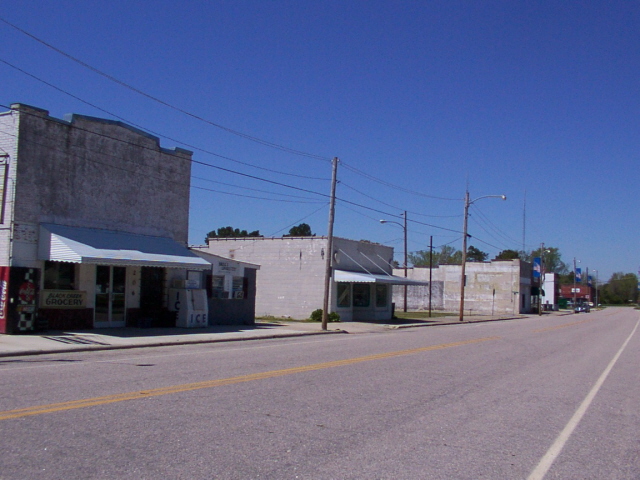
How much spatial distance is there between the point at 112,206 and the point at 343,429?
16.8m

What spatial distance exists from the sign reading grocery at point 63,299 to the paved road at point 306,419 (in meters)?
5.77

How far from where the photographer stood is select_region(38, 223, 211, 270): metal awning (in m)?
19.2

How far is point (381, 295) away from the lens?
41.0 m

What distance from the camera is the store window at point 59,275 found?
2023cm

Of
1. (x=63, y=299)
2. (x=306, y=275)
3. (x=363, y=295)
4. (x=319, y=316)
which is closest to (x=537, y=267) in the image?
(x=363, y=295)

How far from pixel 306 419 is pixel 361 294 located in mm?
31093

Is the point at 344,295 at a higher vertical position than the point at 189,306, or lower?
higher

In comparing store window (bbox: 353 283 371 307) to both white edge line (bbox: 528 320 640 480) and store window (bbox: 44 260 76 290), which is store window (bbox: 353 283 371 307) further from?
white edge line (bbox: 528 320 640 480)

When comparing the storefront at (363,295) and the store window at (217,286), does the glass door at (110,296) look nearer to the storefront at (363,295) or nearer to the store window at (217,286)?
the store window at (217,286)

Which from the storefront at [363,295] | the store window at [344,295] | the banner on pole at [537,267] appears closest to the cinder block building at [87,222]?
the storefront at [363,295]

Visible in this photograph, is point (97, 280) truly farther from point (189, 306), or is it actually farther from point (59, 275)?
point (189, 306)

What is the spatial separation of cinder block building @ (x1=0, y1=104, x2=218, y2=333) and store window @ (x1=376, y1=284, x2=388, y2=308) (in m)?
17.4

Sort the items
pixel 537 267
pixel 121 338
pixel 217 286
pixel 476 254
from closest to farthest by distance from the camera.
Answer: pixel 121 338, pixel 217 286, pixel 537 267, pixel 476 254

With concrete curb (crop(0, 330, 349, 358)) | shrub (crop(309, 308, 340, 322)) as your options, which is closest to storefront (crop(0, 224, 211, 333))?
concrete curb (crop(0, 330, 349, 358))
